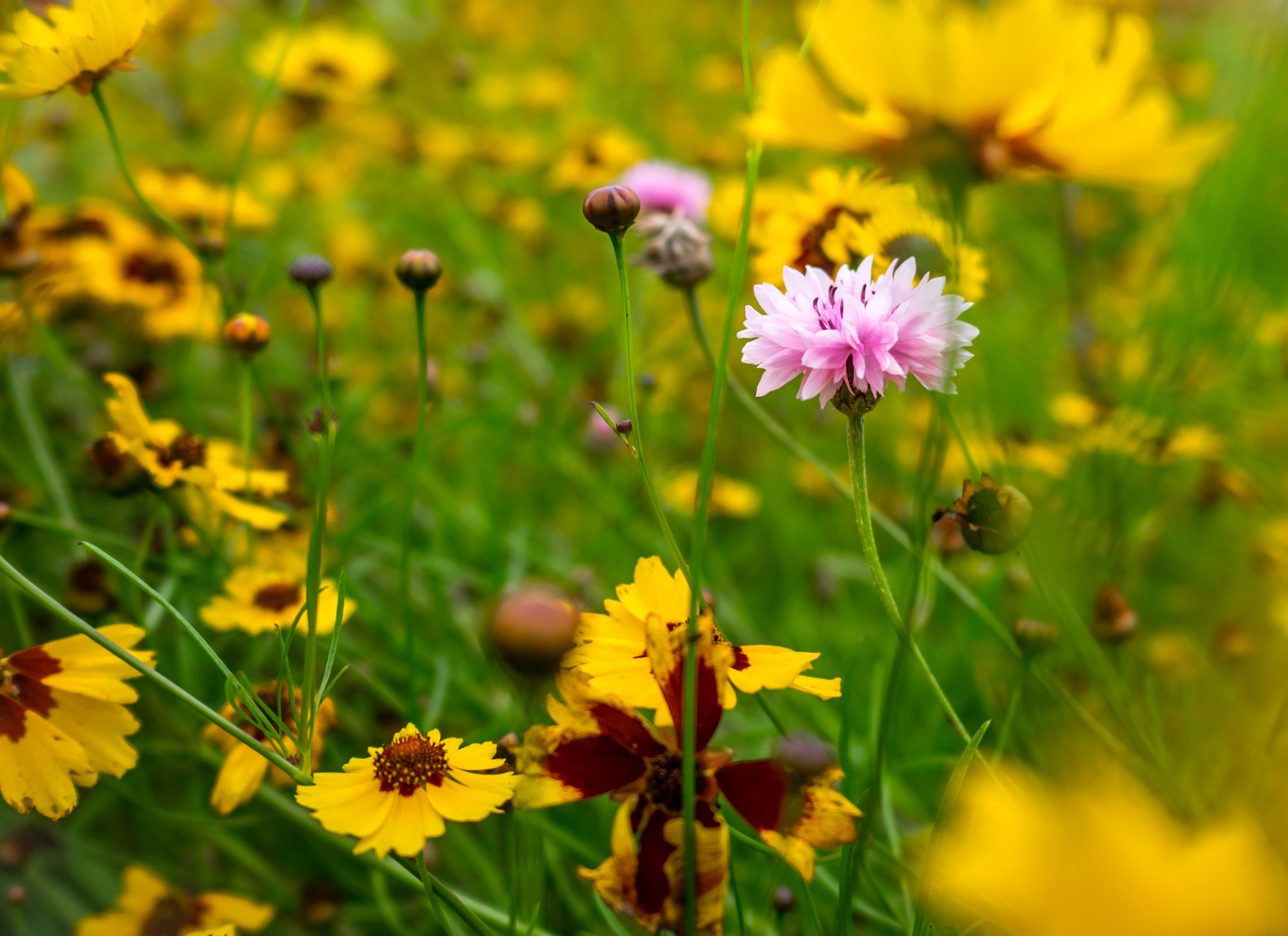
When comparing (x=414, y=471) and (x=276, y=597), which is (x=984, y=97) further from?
(x=276, y=597)

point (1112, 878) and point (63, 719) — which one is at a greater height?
point (1112, 878)

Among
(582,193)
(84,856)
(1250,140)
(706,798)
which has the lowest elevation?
(84,856)

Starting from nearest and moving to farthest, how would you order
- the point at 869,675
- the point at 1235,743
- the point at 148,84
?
the point at 1235,743, the point at 869,675, the point at 148,84

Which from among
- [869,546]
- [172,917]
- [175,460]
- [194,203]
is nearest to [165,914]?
[172,917]

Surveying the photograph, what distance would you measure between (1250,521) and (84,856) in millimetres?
1184

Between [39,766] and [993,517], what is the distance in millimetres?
466

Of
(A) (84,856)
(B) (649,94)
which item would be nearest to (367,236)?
(B) (649,94)

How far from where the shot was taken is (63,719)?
0.41m

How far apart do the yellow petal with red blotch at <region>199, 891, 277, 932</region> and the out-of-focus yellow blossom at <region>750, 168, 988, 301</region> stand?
0.49 metres

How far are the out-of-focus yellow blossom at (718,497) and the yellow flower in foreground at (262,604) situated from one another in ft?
1.43

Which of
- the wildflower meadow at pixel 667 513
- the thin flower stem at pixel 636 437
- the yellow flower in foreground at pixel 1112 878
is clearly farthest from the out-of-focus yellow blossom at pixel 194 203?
the yellow flower in foreground at pixel 1112 878

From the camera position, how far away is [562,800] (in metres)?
0.30

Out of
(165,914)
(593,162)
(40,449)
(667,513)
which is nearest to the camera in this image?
(165,914)

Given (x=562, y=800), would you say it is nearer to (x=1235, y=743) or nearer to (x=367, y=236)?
(x=1235, y=743)
